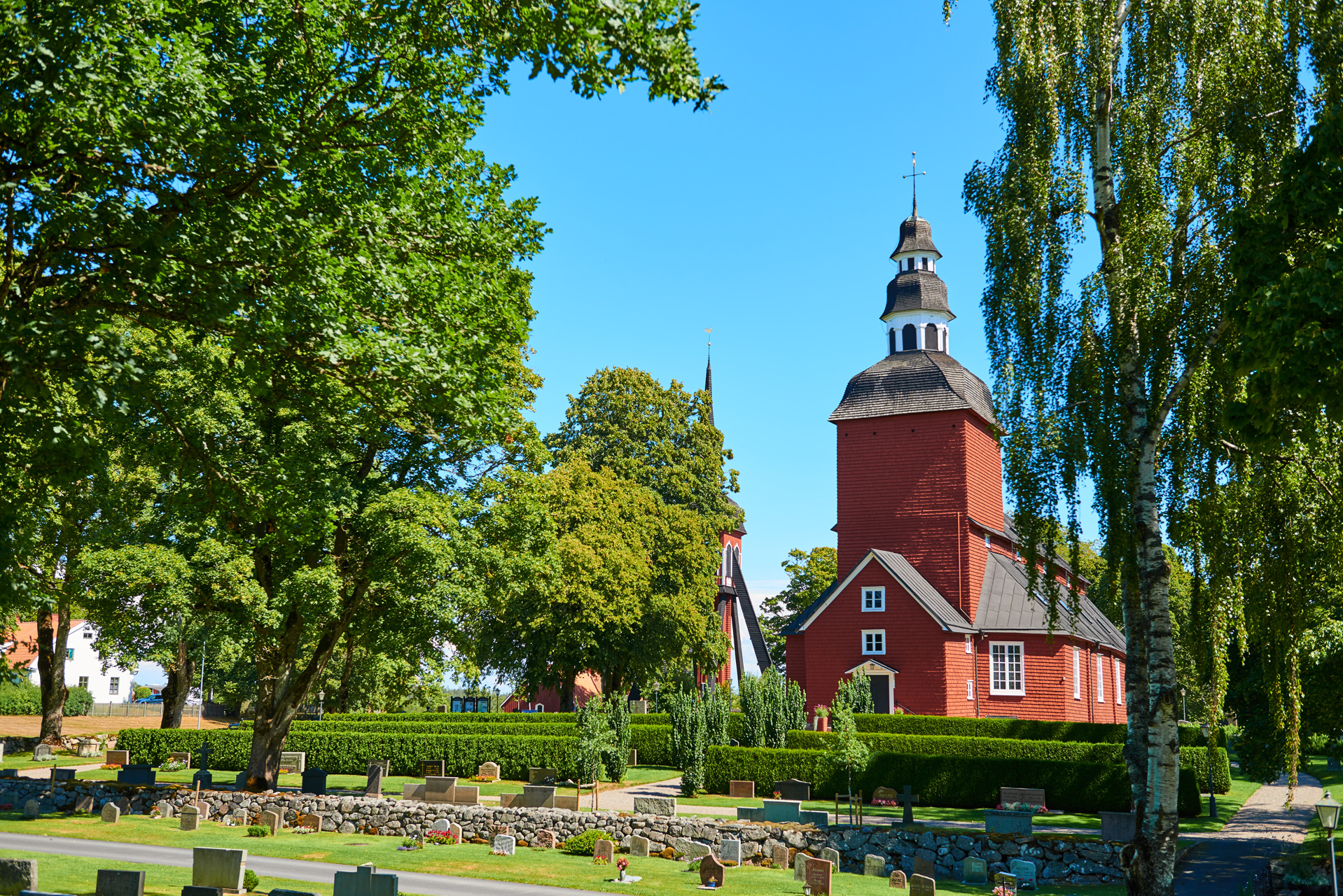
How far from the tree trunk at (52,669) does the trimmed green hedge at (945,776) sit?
26669 mm

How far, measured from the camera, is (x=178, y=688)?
40.8 meters

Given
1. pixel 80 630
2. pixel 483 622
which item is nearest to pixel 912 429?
pixel 483 622

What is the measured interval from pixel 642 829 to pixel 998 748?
13217 mm

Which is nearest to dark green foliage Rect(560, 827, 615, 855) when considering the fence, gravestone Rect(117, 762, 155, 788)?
gravestone Rect(117, 762, 155, 788)

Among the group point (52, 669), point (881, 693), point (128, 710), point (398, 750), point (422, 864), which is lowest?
point (128, 710)

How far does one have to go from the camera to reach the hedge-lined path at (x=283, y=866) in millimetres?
16047

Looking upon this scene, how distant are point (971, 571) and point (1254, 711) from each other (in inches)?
834

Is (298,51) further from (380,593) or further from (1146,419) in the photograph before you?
(380,593)

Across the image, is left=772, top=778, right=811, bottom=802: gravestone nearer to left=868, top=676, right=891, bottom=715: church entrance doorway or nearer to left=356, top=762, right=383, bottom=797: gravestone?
→ left=356, top=762, right=383, bottom=797: gravestone

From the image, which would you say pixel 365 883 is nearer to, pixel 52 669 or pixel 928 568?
pixel 52 669

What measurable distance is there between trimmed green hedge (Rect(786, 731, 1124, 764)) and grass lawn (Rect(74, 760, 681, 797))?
5879mm

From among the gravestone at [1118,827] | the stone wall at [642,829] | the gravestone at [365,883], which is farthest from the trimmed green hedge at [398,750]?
the gravestone at [365,883]

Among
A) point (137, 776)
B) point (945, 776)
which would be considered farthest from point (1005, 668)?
point (137, 776)

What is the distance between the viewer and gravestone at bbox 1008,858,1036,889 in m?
18.2
